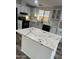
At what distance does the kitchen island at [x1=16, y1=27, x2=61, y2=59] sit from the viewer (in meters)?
1.55

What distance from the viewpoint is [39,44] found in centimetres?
192

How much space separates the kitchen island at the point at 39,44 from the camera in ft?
5.08

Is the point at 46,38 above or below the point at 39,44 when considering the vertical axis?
above

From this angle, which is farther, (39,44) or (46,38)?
(39,44)
